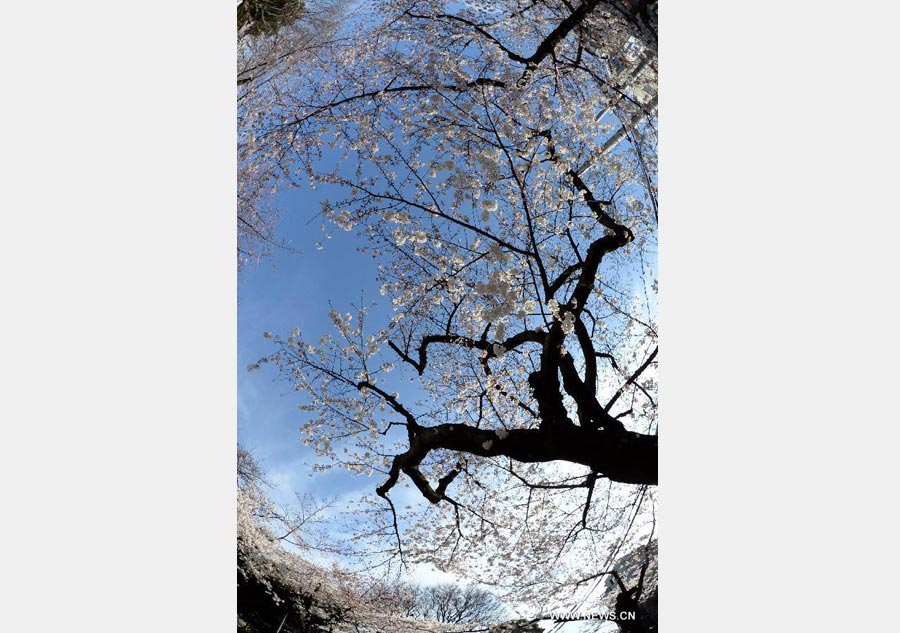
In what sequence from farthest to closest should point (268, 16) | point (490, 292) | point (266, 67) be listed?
point (268, 16) < point (266, 67) < point (490, 292)

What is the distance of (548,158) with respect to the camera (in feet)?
8.13

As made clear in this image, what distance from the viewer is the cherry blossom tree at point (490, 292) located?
7.85 feet

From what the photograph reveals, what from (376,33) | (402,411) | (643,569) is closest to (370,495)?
(402,411)

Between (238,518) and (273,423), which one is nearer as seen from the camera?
(273,423)

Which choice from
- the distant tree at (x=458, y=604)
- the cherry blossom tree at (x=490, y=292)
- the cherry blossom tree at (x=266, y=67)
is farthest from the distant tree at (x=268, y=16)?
the distant tree at (x=458, y=604)

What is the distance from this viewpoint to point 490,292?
2420 mm

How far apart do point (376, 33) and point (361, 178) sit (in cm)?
57

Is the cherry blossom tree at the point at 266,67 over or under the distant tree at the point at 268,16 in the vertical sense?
under

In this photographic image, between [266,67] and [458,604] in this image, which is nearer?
[458,604]

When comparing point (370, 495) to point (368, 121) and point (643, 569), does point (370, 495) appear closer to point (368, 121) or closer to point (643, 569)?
point (643, 569)

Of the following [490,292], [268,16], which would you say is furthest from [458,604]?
[268,16]

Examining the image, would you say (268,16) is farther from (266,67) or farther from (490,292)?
(490,292)

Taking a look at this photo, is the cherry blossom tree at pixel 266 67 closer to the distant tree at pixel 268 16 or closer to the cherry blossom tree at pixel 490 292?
the distant tree at pixel 268 16

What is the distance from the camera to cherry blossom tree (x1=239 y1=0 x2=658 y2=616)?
7.85 feet
